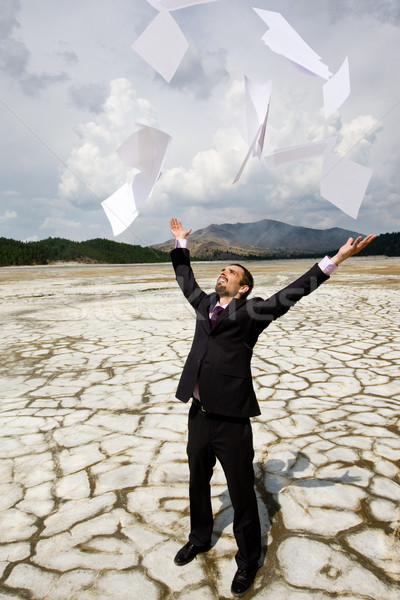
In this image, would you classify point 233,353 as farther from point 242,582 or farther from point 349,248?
point 242,582

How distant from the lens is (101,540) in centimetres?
185

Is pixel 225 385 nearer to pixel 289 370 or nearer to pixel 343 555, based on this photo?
pixel 343 555

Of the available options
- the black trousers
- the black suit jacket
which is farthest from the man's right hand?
the black trousers

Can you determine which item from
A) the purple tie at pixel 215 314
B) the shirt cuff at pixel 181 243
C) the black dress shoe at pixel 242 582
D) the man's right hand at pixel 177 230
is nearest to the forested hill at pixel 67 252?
the man's right hand at pixel 177 230

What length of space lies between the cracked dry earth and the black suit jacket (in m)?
0.71

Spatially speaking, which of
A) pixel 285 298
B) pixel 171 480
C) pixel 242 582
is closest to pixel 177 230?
pixel 285 298

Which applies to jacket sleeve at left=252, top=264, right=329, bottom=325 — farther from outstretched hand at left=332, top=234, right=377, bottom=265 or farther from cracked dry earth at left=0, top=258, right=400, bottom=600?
cracked dry earth at left=0, top=258, right=400, bottom=600

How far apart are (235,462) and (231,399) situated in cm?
25

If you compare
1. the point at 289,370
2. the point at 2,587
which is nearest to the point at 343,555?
the point at 2,587

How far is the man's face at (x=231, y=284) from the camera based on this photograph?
1742 mm

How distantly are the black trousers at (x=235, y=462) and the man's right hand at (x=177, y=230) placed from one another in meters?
0.84

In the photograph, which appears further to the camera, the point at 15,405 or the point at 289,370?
the point at 289,370

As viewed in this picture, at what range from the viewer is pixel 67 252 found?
2489 inches

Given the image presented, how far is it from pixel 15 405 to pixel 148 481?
180 centimetres
